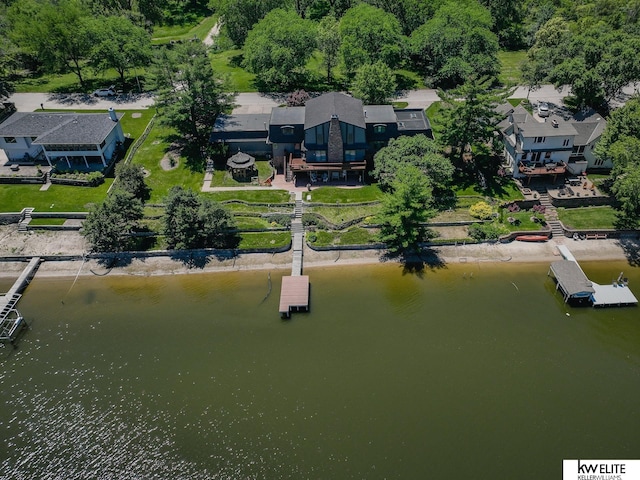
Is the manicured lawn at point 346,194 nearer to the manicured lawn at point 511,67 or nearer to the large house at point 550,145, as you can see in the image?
the large house at point 550,145

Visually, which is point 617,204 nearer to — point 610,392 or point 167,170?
point 610,392

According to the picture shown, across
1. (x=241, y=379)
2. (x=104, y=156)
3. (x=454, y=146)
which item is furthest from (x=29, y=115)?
(x=454, y=146)

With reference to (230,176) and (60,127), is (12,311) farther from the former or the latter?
(230,176)

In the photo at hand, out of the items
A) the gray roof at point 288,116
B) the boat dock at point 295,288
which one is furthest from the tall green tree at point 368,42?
the boat dock at point 295,288

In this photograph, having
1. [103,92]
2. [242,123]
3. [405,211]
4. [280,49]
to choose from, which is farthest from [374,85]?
[103,92]

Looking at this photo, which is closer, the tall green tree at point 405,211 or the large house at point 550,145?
the tall green tree at point 405,211

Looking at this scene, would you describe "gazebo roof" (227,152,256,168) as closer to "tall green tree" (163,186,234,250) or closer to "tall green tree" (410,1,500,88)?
"tall green tree" (163,186,234,250)
